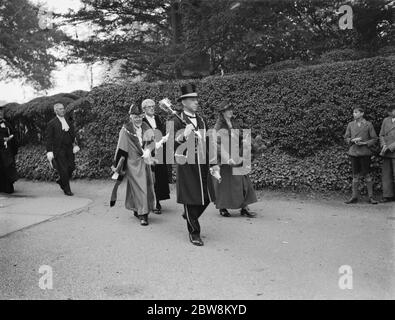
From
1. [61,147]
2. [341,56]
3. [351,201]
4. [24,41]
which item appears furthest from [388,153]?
[24,41]

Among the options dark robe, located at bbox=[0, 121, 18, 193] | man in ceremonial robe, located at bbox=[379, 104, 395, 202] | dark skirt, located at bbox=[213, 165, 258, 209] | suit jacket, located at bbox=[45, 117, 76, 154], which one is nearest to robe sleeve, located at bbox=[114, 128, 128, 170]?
dark skirt, located at bbox=[213, 165, 258, 209]

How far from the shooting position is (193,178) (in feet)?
20.9

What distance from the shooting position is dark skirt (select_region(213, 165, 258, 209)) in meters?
7.86

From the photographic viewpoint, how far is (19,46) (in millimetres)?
24953

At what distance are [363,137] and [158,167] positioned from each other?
4137 millimetres

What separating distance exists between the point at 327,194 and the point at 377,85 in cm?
247

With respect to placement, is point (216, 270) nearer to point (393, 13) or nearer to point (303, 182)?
point (303, 182)

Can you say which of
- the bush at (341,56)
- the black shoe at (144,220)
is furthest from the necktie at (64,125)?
the bush at (341,56)

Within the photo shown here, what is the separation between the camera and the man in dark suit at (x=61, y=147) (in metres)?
10.5

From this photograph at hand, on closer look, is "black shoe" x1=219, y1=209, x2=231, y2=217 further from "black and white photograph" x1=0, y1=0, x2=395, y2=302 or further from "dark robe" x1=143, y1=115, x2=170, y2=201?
"dark robe" x1=143, y1=115, x2=170, y2=201

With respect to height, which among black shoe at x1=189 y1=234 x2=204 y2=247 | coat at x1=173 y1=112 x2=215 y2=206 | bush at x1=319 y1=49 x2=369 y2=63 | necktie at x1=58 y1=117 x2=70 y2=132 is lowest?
black shoe at x1=189 y1=234 x2=204 y2=247

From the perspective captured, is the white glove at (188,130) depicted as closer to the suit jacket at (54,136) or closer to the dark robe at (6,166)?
the suit jacket at (54,136)

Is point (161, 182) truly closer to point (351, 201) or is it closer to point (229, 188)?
point (229, 188)

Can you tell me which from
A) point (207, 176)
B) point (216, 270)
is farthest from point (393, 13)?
point (216, 270)
